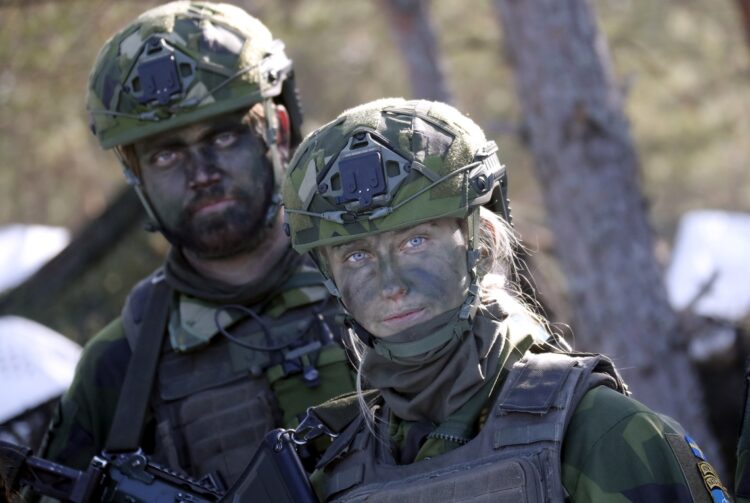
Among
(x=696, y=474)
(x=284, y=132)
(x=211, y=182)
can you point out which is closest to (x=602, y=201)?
(x=284, y=132)

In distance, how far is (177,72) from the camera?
4305 millimetres

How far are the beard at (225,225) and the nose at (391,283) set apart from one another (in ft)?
4.30

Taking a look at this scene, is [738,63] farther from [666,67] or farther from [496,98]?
[496,98]

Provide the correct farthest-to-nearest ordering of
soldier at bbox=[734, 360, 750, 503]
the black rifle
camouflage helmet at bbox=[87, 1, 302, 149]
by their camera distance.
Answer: camouflage helmet at bbox=[87, 1, 302, 149] → the black rifle → soldier at bbox=[734, 360, 750, 503]

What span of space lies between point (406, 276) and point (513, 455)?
56 cm

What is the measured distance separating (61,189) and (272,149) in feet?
47.7

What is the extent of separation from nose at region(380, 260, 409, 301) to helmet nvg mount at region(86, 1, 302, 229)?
1.38 meters

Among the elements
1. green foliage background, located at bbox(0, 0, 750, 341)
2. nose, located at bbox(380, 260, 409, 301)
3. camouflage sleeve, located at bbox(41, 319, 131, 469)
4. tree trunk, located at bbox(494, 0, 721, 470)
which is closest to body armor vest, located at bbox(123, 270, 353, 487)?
camouflage sleeve, located at bbox(41, 319, 131, 469)

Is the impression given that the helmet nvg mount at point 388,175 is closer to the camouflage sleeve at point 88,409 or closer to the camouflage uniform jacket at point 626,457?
the camouflage uniform jacket at point 626,457

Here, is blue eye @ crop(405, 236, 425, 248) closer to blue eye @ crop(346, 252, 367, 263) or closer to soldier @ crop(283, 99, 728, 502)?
soldier @ crop(283, 99, 728, 502)

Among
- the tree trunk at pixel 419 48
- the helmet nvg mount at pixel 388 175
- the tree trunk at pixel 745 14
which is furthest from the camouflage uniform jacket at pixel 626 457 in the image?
the tree trunk at pixel 419 48

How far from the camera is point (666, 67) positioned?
1777 cm

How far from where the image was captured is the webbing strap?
4.17 m

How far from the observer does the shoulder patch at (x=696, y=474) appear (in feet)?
9.05
